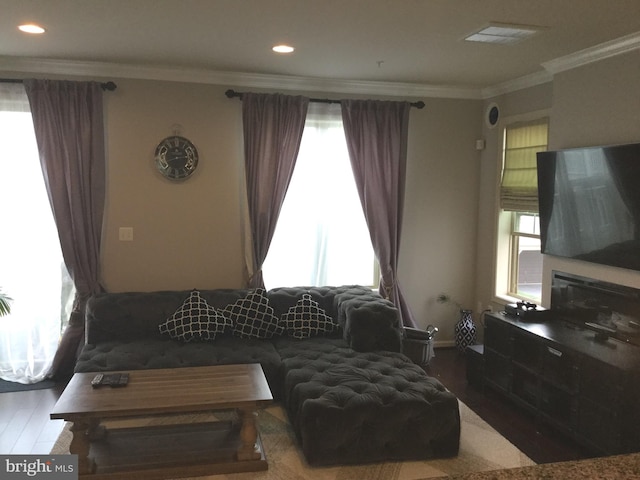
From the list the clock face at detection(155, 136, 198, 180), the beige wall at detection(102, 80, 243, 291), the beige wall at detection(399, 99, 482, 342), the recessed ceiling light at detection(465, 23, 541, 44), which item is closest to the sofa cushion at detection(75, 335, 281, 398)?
the beige wall at detection(102, 80, 243, 291)

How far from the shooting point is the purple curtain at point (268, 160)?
190 inches

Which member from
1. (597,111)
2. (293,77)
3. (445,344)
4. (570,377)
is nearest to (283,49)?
(293,77)

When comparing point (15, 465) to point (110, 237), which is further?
point (110, 237)

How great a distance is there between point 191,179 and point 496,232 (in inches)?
111

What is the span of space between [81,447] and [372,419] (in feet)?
5.15

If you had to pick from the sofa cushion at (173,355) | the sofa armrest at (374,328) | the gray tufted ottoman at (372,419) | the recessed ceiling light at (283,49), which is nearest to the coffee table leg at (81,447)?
the sofa cushion at (173,355)

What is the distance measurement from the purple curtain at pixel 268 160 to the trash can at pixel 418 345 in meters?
1.38

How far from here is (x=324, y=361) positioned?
381cm

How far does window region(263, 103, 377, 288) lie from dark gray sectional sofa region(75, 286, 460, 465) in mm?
352

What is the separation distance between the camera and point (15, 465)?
2.48 m

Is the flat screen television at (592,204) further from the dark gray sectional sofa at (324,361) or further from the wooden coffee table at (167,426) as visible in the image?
the wooden coffee table at (167,426)

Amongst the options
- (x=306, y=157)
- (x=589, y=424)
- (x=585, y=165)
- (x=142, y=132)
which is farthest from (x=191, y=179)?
(x=589, y=424)

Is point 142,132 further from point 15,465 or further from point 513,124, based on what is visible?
point 513,124

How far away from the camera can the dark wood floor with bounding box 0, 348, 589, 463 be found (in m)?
3.38
